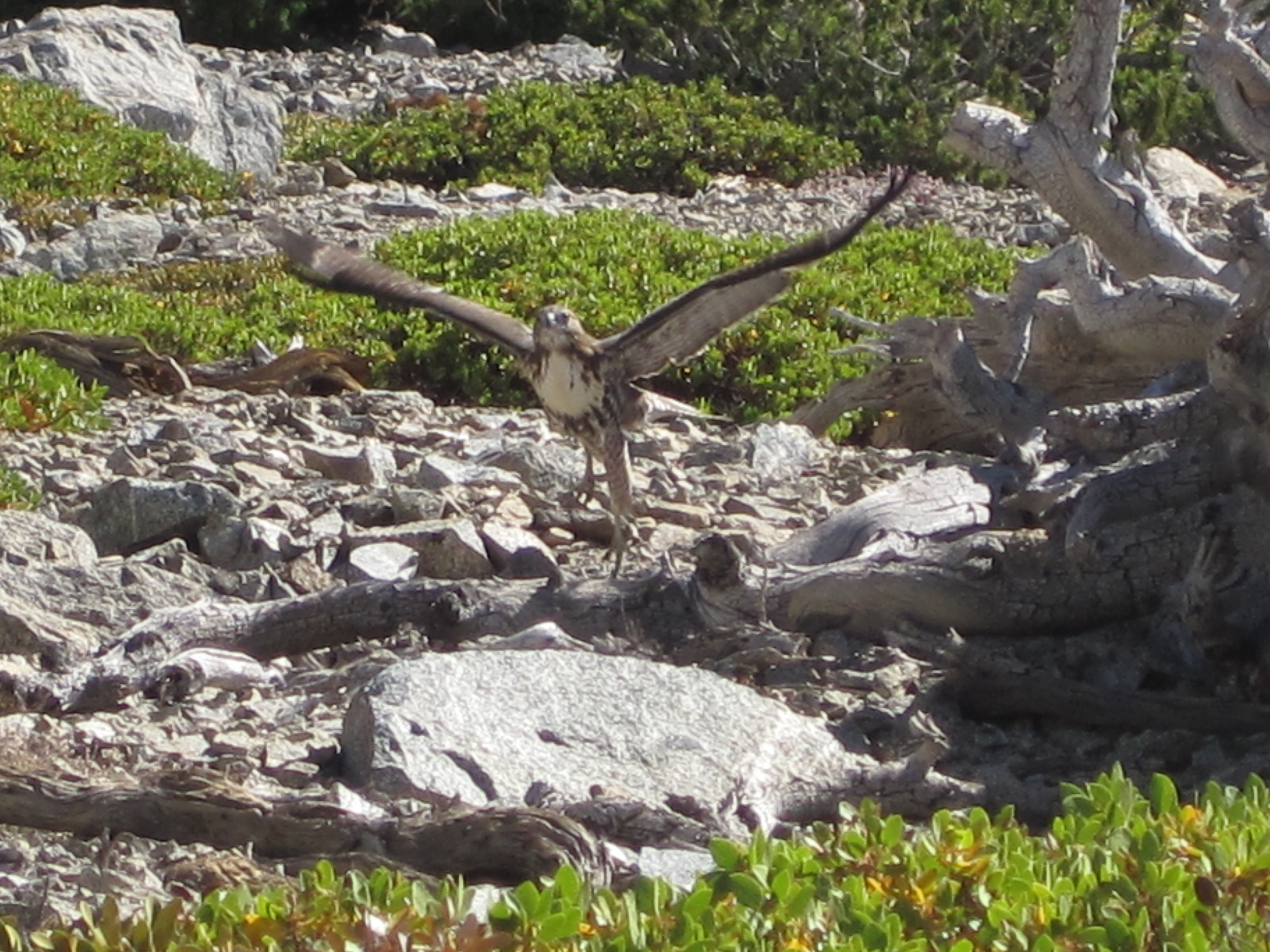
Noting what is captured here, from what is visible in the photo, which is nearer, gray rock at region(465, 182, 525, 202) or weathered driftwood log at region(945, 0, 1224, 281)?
weathered driftwood log at region(945, 0, 1224, 281)

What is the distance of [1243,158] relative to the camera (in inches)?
Result: 792

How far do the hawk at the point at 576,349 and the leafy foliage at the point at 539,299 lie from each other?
2.83 meters

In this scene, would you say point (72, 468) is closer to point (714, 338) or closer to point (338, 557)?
point (338, 557)

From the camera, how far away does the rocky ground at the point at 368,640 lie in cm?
529

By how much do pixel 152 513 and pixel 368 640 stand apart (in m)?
1.64

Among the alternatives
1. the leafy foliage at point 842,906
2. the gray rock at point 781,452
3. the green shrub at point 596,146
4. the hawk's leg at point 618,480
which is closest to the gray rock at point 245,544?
the hawk's leg at point 618,480

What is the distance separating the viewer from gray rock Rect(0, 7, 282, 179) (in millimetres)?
18516

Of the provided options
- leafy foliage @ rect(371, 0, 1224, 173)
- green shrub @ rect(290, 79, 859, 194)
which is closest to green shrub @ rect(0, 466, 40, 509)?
green shrub @ rect(290, 79, 859, 194)

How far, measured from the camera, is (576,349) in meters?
7.21

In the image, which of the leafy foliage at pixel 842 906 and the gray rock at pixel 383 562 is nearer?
the leafy foliage at pixel 842 906

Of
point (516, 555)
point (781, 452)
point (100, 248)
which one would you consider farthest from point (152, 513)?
point (100, 248)

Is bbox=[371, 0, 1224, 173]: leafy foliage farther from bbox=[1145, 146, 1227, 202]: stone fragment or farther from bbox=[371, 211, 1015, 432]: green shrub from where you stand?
bbox=[371, 211, 1015, 432]: green shrub

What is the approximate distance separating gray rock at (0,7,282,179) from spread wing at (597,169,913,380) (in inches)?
444

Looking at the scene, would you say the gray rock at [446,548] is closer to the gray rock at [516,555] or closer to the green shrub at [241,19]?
the gray rock at [516,555]
